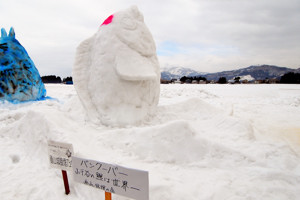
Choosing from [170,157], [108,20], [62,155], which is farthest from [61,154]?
[108,20]

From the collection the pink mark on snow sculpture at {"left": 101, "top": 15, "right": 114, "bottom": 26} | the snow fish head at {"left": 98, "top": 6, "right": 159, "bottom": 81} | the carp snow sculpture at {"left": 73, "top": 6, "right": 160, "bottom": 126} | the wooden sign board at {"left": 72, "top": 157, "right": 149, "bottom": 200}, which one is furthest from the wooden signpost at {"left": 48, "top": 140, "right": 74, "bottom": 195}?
the pink mark on snow sculpture at {"left": 101, "top": 15, "right": 114, "bottom": 26}

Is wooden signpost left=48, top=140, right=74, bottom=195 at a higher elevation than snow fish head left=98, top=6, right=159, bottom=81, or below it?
below

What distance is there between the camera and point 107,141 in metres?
2.57

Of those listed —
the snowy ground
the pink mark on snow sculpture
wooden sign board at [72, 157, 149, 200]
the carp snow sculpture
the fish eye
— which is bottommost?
the snowy ground

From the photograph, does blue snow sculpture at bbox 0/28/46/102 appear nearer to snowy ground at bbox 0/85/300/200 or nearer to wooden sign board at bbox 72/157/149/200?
snowy ground at bbox 0/85/300/200

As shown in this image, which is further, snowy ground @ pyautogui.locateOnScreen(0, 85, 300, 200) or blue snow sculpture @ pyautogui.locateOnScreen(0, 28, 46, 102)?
blue snow sculpture @ pyautogui.locateOnScreen(0, 28, 46, 102)

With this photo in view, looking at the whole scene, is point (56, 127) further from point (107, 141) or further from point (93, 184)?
point (93, 184)

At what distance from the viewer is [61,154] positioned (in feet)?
5.67

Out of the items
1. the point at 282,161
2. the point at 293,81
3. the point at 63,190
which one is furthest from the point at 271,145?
the point at 293,81

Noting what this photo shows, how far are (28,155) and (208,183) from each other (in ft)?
7.63

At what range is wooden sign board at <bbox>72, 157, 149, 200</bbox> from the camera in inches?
49.6

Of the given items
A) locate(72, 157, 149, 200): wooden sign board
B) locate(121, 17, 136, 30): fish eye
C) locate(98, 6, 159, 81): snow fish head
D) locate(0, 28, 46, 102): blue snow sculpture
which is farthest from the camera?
locate(0, 28, 46, 102): blue snow sculpture

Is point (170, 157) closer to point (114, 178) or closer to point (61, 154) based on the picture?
point (114, 178)

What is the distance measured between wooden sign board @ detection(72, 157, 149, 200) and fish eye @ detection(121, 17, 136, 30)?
2.42m
